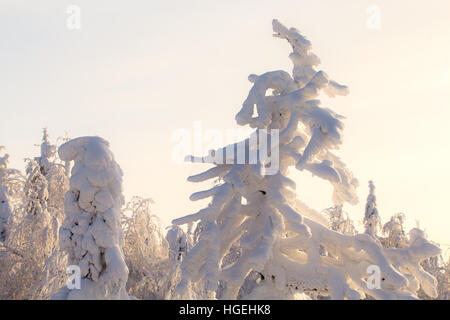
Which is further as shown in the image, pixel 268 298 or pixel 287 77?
pixel 287 77

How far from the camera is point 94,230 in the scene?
397 inches

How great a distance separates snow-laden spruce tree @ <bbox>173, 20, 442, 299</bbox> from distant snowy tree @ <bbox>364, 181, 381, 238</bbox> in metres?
20.6

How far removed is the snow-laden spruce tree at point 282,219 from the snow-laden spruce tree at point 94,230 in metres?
1.23

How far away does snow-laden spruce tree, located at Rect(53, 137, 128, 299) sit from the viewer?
10.1 metres

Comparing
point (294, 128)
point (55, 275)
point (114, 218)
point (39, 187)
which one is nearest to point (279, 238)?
point (294, 128)

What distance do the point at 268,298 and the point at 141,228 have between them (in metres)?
6.34

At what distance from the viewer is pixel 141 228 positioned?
1666cm

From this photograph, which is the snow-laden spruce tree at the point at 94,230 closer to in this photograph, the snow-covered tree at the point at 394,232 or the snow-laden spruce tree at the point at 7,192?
the snow-laden spruce tree at the point at 7,192

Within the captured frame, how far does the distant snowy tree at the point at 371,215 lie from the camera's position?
3172cm

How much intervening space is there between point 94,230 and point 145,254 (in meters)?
6.13

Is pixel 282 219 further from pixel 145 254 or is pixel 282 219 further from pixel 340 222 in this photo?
pixel 340 222

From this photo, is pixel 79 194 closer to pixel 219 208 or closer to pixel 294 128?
pixel 219 208
